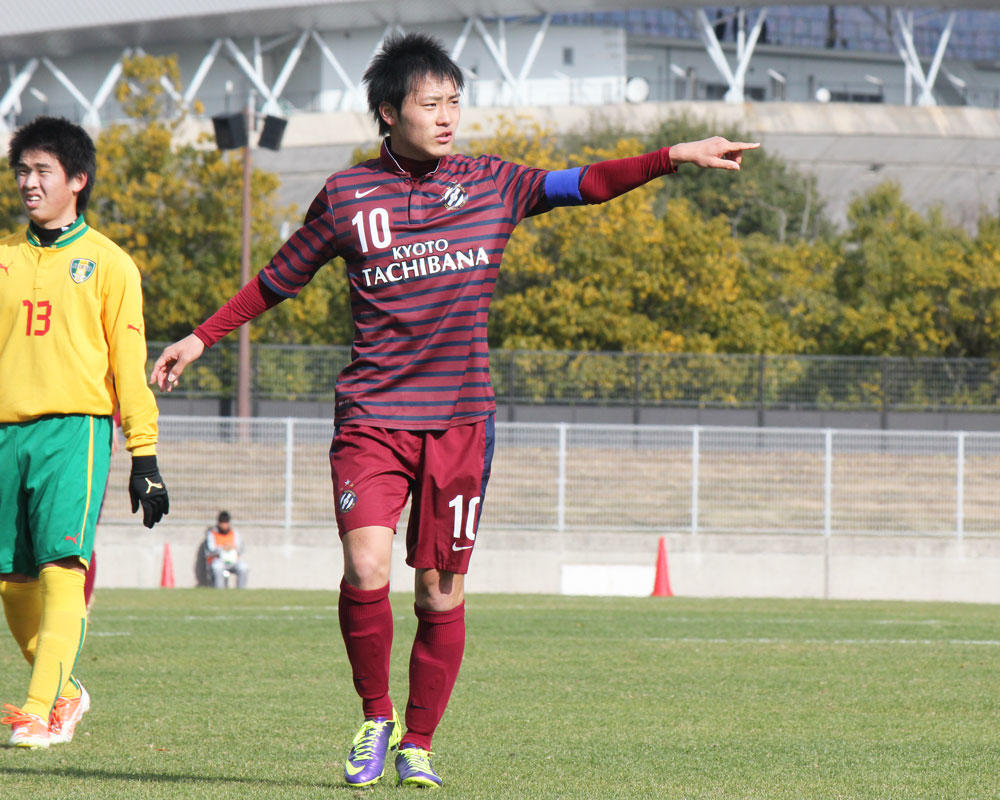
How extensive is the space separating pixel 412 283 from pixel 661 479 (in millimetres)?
17304

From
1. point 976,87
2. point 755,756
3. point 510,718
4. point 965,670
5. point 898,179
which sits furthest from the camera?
point 976,87

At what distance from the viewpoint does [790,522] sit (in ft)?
69.2

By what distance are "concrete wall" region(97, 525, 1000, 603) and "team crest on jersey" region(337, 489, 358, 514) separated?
15.5m

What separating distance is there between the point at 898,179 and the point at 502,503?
1305 inches

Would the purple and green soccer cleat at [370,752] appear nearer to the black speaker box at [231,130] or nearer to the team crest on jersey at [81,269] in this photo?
the team crest on jersey at [81,269]

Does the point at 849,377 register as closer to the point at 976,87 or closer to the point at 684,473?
the point at 684,473

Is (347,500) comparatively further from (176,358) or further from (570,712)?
(570,712)

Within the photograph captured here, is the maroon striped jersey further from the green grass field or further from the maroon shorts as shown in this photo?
the green grass field

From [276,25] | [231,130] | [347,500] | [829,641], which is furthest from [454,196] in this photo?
[276,25]

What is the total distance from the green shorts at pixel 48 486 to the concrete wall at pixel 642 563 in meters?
14.7

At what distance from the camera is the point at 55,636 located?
5.15 metres

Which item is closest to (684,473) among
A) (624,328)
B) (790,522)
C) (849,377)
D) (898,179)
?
(790,522)

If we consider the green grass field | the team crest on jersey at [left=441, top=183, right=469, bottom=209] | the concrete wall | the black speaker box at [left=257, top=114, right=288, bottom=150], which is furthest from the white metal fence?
the team crest on jersey at [left=441, top=183, right=469, bottom=209]

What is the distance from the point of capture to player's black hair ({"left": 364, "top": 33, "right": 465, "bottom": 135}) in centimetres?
459
